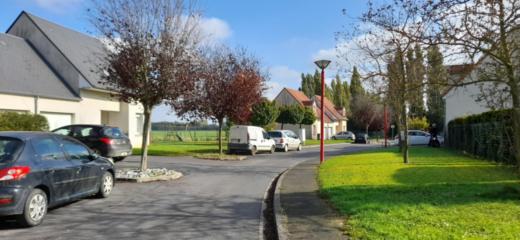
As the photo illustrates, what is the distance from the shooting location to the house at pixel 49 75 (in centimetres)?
2462

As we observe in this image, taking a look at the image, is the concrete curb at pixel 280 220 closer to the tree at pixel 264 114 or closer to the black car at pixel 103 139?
the black car at pixel 103 139

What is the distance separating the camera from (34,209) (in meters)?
8.40

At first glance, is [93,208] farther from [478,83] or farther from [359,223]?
[478,83]

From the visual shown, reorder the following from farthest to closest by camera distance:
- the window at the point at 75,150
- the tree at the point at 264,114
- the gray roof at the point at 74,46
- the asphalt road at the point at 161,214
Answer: the tree at the point at 264,114, the gray roof at the point at 74,46, the window at the point at 75,150, the asphalt road at the point at 161,214

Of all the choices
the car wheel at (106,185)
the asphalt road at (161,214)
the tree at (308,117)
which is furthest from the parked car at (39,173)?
the tree at (308,117)

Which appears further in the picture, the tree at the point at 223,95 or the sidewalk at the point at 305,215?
the tree at the point at 223,95

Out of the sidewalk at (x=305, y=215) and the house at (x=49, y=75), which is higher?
the house at (x=49, y=75)

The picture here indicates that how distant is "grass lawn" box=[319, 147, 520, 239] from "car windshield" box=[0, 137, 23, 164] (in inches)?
209

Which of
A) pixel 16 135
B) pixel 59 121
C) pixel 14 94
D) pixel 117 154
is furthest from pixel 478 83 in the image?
pixel 59 121

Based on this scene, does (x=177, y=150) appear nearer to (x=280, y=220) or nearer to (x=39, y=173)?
(x=39, y=173)

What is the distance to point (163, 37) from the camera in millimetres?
15211

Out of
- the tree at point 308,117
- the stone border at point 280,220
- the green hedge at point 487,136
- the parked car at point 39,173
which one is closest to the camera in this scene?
the stone border at point 280,220

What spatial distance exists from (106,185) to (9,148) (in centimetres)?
332

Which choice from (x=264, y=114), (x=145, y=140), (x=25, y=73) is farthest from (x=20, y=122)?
(x=264, y=114)
